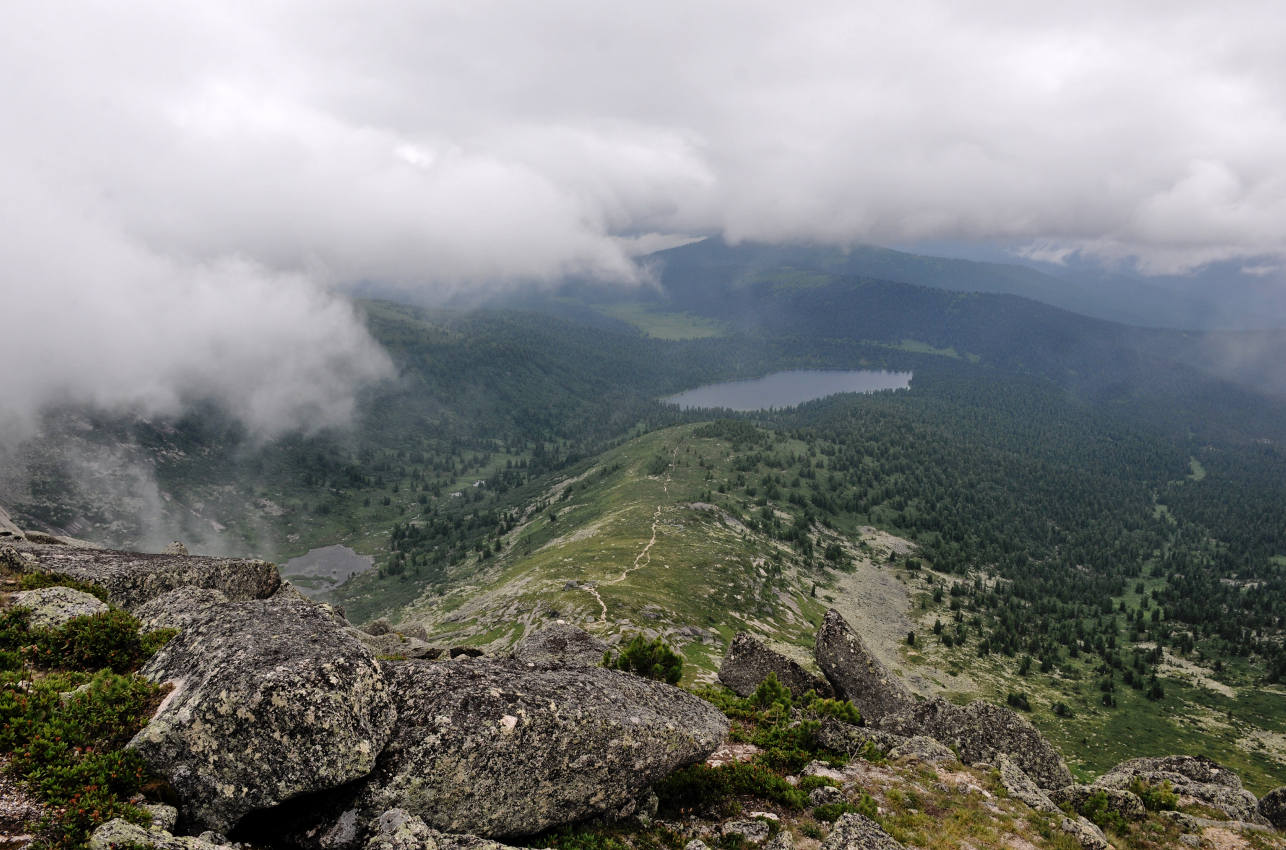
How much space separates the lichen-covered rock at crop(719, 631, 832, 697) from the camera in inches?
1511

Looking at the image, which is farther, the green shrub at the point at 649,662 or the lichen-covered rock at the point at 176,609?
the green shrub at the point at 649,662

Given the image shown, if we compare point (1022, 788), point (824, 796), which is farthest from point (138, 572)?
point (1022, 788)

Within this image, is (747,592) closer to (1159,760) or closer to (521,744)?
(1159,760)

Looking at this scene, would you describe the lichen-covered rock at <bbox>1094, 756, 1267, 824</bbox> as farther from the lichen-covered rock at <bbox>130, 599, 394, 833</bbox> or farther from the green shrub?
the lichen-covered rock at <bbox>130, 599, 394, 833</bbox>

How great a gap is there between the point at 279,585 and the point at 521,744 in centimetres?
3075

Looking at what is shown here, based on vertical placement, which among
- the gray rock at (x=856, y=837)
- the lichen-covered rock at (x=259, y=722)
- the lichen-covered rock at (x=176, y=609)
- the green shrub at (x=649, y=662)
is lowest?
the green shrub at (x=649, y=662)

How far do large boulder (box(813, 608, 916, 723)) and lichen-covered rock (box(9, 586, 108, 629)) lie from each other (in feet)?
120

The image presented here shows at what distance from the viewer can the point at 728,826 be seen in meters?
17.8

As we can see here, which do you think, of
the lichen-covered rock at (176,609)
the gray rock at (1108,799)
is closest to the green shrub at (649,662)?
the gray rock at (1108,799)

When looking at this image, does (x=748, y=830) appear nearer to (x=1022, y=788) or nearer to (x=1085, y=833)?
(x=1085, y=833)

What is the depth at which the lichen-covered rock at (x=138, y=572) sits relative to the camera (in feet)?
81.7

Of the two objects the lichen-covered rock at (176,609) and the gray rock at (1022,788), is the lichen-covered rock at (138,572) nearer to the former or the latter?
the lichen-covered rock at (176,609)

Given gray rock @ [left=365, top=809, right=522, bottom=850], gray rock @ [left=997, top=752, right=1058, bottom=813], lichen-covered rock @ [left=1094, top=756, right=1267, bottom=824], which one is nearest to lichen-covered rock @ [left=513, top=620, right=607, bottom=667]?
gray rock @ [left=997, top=752, right=1058, bottom=813]

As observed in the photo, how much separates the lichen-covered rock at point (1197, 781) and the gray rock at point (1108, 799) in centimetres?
178
